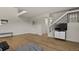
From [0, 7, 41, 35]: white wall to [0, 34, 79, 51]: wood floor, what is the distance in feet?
0.14

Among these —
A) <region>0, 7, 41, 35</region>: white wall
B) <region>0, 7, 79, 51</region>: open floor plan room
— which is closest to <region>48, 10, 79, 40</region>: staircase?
<region>0, 7, 79, 51</region>: open floor plan room

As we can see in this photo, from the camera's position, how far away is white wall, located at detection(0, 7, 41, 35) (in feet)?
2.16

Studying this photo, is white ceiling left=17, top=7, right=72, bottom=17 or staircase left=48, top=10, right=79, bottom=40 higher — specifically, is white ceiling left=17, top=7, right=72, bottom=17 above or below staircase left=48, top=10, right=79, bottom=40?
above

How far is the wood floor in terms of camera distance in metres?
0.64

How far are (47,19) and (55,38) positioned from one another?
0.56 feet

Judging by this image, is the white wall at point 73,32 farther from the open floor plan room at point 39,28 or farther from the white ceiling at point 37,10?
the white ceiling at point 37,10

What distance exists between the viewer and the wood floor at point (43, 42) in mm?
643

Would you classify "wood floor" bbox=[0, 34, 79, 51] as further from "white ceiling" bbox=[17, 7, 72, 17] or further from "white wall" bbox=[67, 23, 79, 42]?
"white ceiling" bbox=[17, 7, 72, 17]

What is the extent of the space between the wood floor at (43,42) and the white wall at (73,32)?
4 cm

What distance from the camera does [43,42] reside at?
0.71 m

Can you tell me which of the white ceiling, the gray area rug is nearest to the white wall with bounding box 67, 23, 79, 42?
the white ceiling

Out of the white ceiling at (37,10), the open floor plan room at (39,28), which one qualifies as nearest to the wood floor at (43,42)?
the open floor plan room at (39,28)

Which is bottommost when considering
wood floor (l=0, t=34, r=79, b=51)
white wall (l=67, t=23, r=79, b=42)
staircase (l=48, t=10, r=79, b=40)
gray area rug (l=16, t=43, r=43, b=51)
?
gray area rug (l=16, t=43, r=43, b=51)
